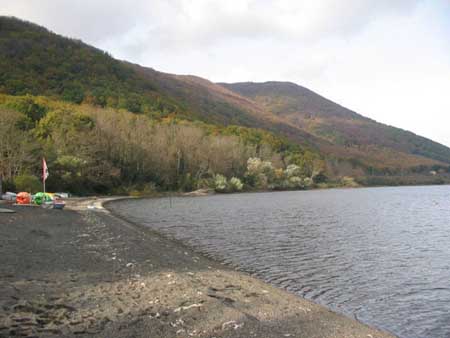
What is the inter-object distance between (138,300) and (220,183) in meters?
85.9

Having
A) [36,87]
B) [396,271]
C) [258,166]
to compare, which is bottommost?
[396,271]

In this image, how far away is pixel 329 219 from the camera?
37.8 m

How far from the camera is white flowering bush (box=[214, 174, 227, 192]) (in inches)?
3779

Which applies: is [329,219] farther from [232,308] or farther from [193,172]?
[193,172]

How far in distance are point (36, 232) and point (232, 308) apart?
47.4 ft

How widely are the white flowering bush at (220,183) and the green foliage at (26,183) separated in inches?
1975

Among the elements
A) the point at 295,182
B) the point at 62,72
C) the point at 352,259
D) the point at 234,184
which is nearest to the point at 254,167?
the point at 234,184

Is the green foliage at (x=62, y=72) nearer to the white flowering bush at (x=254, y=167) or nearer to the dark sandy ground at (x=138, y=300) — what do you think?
the white flowering bush at (x=254, y=167)

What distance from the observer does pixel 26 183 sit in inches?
1902

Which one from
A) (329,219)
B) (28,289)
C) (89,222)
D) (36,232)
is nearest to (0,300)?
(28,289)

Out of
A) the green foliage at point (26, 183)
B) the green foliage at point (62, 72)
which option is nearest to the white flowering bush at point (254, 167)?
the green foliage at point (62, 72)

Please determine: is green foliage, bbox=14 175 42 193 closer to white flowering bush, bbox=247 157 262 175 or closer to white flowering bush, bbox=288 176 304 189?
white flowering bush, bbox=247 157 262 175

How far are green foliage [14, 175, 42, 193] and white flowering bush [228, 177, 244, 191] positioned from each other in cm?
5488

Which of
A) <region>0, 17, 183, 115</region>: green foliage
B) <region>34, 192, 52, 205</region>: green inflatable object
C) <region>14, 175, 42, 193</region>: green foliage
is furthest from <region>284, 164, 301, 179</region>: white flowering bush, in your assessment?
<region>34, 192, 52, 205</region>: green inflatable object
